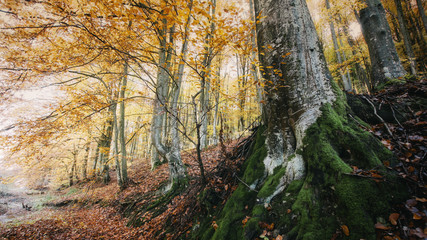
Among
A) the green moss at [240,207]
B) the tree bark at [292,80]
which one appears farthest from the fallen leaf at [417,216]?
the green moss at [240,207]

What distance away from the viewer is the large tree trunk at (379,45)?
3917mm

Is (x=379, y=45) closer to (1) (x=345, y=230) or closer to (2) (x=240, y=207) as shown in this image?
(1) (x=345, y=230)

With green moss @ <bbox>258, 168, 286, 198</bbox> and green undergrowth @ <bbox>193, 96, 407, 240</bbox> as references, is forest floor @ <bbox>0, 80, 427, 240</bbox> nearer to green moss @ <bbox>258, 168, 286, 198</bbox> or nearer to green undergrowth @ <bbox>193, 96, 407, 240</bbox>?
green undergrowth @ <bbox>193, 96, 407, 240</bbox>

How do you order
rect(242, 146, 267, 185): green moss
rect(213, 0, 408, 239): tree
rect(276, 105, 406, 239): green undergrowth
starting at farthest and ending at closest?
rect(242, 146, 267, 185): green moss < rect(213, 0, 408, 239): tree < rect(276, 105, 406, 239): green undergrowth

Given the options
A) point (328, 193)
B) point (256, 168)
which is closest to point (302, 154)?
point (328, 193)

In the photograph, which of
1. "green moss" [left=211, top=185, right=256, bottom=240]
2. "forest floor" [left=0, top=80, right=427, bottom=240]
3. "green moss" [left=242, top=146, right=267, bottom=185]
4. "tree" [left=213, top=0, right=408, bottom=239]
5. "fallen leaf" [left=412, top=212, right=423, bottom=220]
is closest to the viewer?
"fallen leaf" [left=412, top=212, right=423, bottom=220]

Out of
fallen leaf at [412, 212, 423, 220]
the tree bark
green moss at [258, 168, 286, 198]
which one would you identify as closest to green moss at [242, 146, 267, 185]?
the tree bark

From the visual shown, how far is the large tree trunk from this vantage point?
3.92 meters

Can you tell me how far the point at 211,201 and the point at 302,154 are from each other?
2.14 metres

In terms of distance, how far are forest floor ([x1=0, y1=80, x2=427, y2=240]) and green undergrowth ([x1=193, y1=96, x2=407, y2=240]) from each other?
0.33 feet

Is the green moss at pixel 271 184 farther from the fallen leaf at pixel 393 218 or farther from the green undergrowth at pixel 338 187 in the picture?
the fallen leaf at pixel 393 218

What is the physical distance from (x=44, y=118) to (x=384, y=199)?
831 cm

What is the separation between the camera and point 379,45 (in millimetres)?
4180

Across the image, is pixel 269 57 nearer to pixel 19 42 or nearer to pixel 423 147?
pixel 423 147
